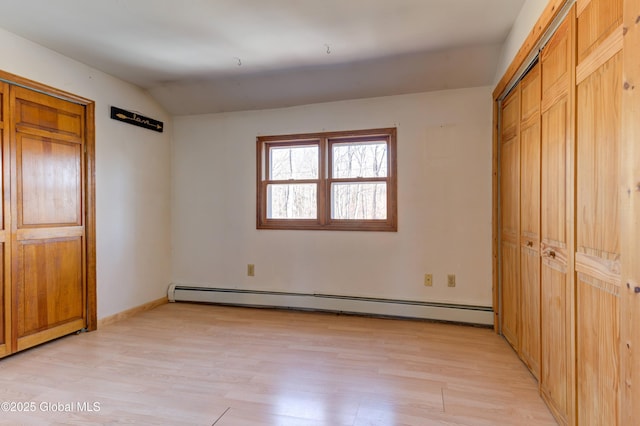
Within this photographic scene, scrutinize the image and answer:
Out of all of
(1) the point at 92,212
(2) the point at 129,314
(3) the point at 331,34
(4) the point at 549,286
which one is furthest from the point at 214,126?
(4) the point at 549,286

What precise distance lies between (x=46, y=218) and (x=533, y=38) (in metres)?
3.75

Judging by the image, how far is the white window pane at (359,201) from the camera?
140 inches

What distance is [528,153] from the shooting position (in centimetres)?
220

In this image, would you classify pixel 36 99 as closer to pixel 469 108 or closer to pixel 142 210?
pixel 142 210

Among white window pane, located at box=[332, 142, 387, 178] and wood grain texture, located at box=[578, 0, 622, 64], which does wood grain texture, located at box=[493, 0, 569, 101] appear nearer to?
wood grain texture, located at box=[578, 0, 622, 64]

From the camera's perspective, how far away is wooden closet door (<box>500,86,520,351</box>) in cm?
249

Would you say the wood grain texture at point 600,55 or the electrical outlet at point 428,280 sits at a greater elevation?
the wood grain texture at point 600,55

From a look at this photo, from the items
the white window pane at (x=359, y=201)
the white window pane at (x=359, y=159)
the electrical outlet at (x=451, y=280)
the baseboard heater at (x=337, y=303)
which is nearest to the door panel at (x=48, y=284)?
the baseboard heater at (x=337, y=303)

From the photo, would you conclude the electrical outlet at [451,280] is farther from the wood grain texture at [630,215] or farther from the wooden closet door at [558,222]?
the wood grain texture at [630,215]

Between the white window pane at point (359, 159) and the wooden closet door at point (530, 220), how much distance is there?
1426 millimetres

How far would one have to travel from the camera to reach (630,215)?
1.10 m

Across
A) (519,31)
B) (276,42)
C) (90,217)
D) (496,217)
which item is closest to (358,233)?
(496,217)

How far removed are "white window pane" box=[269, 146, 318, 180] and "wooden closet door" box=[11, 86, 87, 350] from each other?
1865 millimetres

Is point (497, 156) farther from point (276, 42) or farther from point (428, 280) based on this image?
point (276, 42)
